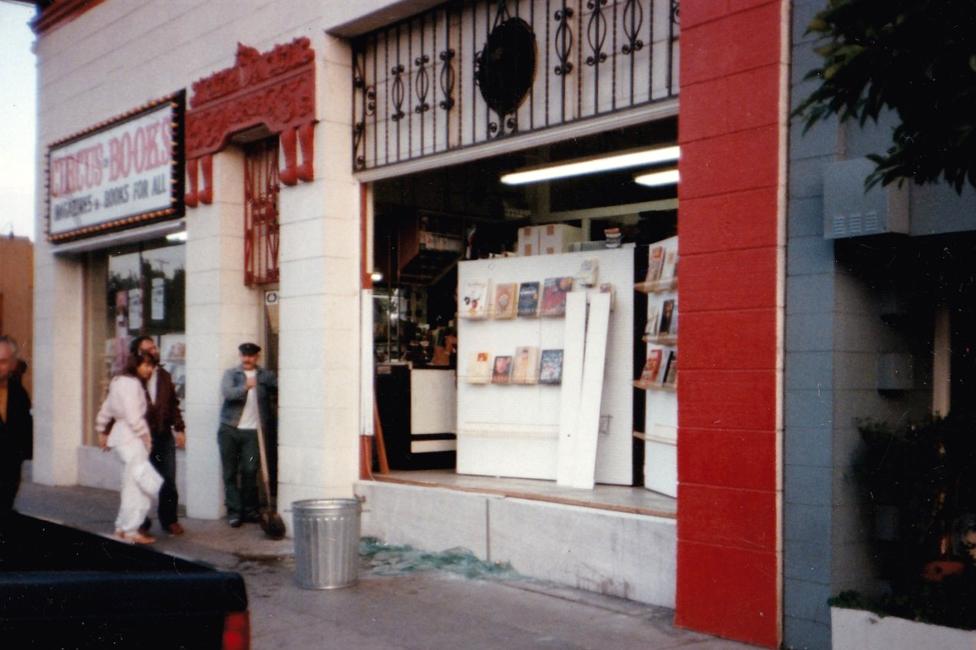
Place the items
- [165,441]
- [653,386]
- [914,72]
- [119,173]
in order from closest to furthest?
1. [914,72]
2. [653,386]
3. [165,441]
4. [119,173]

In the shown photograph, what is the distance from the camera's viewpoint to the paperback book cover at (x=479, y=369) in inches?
395

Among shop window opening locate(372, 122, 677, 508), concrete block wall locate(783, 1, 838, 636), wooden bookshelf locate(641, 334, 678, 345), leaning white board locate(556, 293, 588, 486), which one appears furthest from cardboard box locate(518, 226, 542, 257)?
concrete block wall locate(783, 1, 838, 636)

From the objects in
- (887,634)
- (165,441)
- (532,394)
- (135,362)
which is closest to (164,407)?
(165,441)

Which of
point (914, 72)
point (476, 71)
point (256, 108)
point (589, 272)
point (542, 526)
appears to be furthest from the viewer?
point (256, 108)

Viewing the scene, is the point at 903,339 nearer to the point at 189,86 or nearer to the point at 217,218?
the point at 217,218

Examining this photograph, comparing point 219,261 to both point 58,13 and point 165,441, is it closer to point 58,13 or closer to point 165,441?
point 165,441

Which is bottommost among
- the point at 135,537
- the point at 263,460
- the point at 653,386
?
the point at 135,537

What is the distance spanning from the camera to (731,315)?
6.53 meters

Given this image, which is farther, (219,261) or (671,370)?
(219,261)

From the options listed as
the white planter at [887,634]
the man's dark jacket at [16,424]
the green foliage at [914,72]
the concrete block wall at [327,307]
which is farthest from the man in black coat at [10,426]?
the green foliage at [914,72]

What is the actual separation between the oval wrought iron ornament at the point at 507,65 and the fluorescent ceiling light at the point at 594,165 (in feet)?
3.98

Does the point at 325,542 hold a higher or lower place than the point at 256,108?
lower

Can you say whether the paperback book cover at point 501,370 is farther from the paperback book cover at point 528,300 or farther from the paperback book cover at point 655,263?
the paperback book cover at point 655,263

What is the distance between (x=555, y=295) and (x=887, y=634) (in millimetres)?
4653
